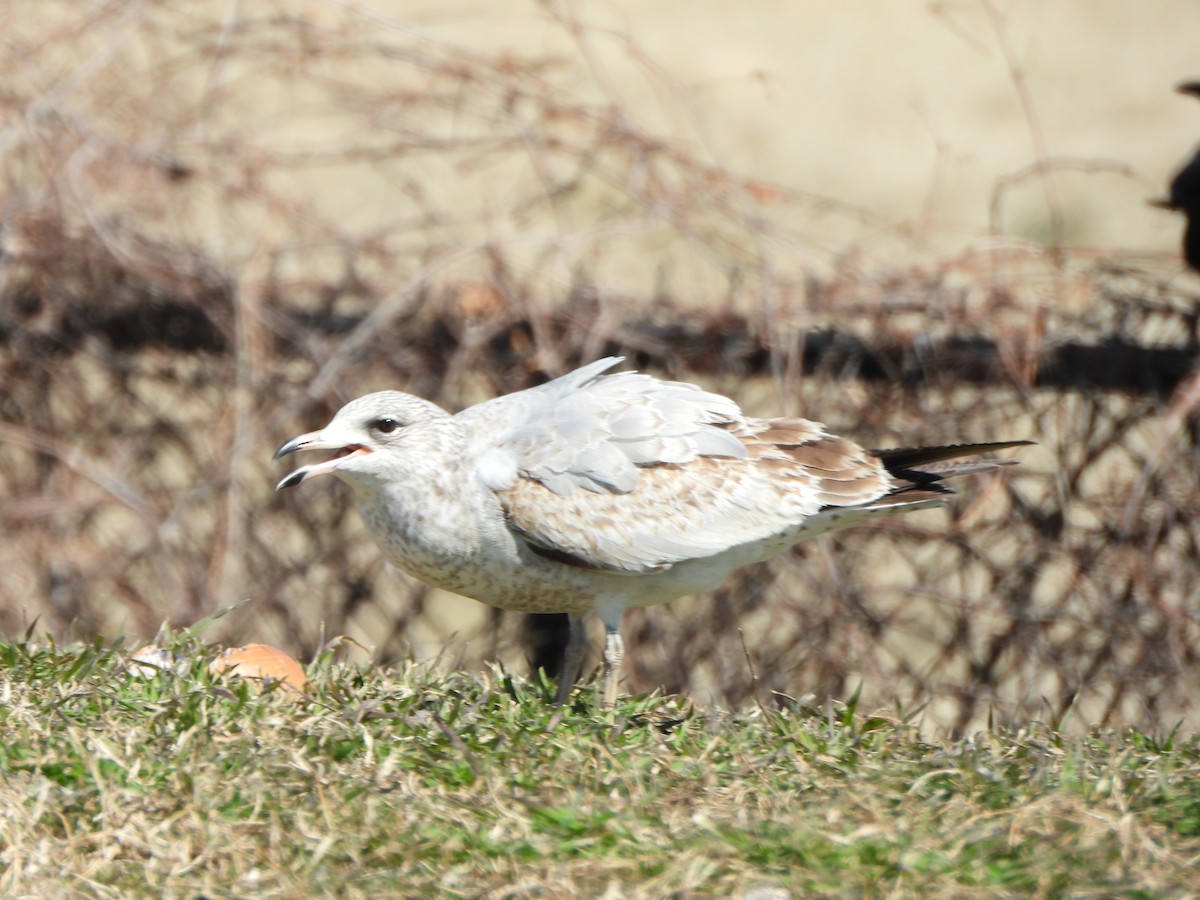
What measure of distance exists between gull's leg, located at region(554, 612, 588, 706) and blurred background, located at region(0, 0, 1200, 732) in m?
0.80

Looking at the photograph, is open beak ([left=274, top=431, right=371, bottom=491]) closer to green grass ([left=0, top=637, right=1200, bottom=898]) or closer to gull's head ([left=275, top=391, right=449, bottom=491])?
gull's head ([left=275, top=391, right=449, bottom=491])

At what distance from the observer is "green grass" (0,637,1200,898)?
9.50ft

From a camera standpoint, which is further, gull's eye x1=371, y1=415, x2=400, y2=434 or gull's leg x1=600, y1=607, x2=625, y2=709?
gull's eye x1=371, y1=415, x2=400, y2=434

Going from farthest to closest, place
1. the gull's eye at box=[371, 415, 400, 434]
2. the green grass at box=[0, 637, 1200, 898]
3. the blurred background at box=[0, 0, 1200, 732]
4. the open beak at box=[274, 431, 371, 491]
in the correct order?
the blurred background at box=[0, 0, 1200, 732], the gull's eye at box=[371, 415, 400, 434], the open beak at box=[274, 431, 371, 491], the green grass at box=[0, 637, 1200, 898]

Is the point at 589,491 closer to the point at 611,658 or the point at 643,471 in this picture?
Answer: the point at 643,471

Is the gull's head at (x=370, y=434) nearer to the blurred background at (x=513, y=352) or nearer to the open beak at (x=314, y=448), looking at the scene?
the open beak at (x=314, y=448)

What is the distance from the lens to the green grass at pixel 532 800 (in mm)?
2896

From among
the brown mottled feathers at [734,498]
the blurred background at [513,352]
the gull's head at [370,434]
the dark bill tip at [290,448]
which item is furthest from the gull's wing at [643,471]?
the blurred background at [513,352]

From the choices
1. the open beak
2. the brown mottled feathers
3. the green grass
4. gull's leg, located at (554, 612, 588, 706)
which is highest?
the open beak

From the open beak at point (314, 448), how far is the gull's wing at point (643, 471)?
0.31m

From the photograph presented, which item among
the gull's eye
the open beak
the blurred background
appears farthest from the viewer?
the blurred background

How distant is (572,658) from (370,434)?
769 millimetres

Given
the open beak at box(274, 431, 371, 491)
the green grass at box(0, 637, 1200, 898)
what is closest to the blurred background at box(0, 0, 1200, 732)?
the open beak at box(274, 431, 371, 491)

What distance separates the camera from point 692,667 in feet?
17.8
